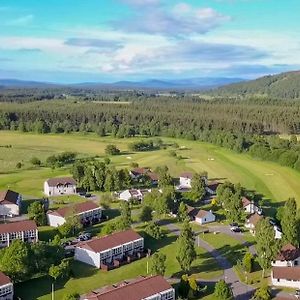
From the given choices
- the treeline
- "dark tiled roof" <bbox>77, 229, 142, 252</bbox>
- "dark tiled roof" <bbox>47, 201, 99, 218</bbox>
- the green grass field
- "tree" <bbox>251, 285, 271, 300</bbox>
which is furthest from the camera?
the treeline

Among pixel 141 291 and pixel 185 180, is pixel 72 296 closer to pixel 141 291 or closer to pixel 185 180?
pixel 141 291

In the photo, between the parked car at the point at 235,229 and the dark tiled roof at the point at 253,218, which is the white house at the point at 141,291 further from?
the dark tiled roof at the point at 253,218

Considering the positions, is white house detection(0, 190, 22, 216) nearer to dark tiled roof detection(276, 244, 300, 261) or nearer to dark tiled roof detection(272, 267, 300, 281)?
dark tiled roof detection(276, 244, 300, 261)

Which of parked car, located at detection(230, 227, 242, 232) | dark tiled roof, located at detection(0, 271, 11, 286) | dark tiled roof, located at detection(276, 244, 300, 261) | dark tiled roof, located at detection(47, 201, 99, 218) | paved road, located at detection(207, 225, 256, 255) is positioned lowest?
paved road, located at detection(207, 225, 256, 255)

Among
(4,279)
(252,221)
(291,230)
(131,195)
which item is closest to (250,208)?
(252,221)

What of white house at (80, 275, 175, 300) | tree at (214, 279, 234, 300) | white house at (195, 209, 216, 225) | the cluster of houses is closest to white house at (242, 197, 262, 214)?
white house at (195, 209, 216, 225)
